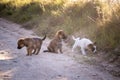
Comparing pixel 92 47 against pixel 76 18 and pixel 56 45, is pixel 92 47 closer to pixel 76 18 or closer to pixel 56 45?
pixel 56 45

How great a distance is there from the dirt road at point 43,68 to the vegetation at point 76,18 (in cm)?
156

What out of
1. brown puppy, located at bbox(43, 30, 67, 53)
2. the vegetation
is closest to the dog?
the vegetation

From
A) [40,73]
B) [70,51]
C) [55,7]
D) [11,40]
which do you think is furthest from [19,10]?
[40,73]

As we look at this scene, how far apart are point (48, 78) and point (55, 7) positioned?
1065 centimetres

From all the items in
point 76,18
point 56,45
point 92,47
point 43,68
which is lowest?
point 43,68

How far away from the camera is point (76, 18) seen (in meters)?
15.7

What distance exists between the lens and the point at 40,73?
9.03 metres

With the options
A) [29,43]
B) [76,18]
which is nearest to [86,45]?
[29,43]

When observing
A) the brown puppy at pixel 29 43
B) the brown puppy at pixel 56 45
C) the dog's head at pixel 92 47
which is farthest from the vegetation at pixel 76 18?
the brown puppy at pixel 29 43

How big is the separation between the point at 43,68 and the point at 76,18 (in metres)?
6.47

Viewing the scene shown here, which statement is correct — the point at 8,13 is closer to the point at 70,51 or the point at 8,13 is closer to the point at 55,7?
the point at 55,7

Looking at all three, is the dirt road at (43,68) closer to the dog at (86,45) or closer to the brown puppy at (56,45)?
the brown puppy at (56,45)

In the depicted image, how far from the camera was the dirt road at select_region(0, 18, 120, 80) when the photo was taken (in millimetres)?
8773

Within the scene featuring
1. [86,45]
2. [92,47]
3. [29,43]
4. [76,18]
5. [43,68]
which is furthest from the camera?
[76,18]
